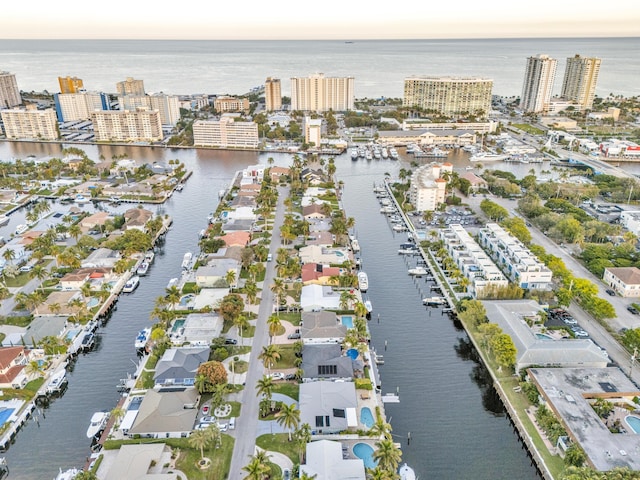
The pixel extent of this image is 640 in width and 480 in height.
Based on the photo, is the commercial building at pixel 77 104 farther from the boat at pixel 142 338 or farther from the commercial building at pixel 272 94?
the boat at pixel 142 338

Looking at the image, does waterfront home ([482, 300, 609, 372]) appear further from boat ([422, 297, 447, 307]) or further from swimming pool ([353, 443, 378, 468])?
swimming pool ([353, 443, 378, 468])

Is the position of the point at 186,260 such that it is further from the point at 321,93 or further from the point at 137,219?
the point at 321,93

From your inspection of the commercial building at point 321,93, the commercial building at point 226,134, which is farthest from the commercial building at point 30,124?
the commercial building at point 321,93

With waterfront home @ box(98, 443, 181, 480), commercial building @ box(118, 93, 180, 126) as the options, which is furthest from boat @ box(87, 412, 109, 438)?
commercial building @ box(118, 93, 180, 126)

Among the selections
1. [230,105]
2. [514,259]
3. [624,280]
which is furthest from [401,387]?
[230,105]

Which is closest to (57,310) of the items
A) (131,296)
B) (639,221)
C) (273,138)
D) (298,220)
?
(131,296)
